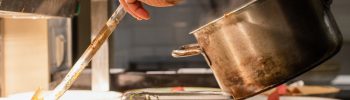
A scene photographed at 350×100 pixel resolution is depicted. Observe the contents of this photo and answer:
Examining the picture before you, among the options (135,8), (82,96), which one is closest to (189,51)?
(135,8)

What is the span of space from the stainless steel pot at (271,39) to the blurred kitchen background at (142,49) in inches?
33.5

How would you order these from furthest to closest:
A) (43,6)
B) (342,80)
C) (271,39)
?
(342,80) < (43,6) < (271,39)

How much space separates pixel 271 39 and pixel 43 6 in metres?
0.88

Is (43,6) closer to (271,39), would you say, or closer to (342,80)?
(271,39)

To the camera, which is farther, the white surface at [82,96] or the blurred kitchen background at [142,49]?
the blurred kitchen background at [142,49]

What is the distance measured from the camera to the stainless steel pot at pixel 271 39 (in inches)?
36.6

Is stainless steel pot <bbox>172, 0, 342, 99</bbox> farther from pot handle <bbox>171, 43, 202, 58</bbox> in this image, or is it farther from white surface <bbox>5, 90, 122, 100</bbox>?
white surface <bbox>5, 90, 122, 100</bbox>

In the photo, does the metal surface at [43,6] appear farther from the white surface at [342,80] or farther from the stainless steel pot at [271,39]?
the white surface at [342,80]

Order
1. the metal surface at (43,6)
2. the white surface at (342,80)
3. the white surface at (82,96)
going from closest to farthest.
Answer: the metal surface at (43,6) → the white surface at (82,96) → the white surface at (342,80)

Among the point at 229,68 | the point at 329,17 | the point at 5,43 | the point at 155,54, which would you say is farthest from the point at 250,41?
the point at 155,54

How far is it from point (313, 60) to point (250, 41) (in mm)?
135

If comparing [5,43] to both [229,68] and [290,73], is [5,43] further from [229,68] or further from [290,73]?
[290,73]

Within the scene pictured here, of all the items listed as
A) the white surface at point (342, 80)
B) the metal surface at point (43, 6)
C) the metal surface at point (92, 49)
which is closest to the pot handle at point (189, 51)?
the metal surface at point (92, 49)

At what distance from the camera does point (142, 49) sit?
6.31m
